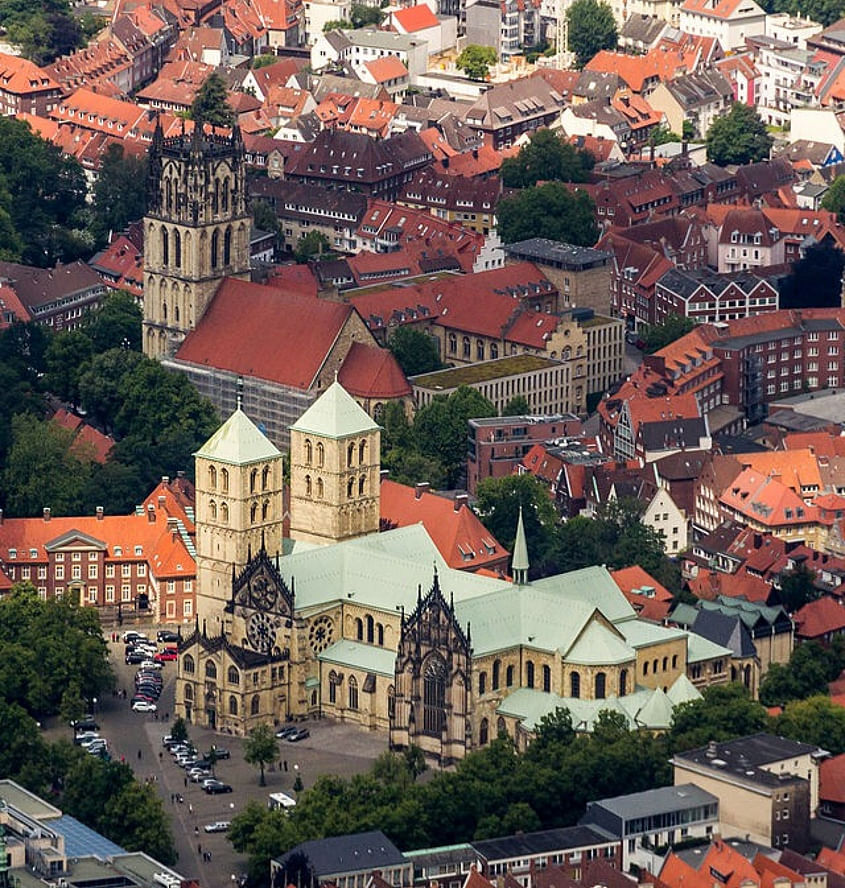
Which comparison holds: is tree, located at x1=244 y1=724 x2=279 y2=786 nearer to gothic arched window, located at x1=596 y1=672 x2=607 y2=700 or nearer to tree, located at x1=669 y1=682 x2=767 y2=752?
gothic arched window, located at x1=596 y1=672 x2=607 y2=700

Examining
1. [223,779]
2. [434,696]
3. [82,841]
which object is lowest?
[223,779]

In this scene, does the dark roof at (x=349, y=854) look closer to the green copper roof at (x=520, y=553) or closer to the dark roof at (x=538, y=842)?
the dark roof at (x=538, y=842)

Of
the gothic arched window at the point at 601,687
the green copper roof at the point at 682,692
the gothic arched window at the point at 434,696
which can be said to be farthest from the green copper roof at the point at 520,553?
the green copper roof at the point at 682,692

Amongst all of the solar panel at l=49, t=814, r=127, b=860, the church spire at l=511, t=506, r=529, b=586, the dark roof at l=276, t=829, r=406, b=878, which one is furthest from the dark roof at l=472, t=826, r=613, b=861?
the church spire at l=511, t=506, r=529, b=586

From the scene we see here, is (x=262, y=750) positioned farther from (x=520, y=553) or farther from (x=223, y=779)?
(x=520, y=553)

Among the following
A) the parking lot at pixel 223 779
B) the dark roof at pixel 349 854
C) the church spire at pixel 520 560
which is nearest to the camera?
the dark roof at pixel 349 854

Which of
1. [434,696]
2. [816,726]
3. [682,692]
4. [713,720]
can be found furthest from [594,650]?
[816,726]
